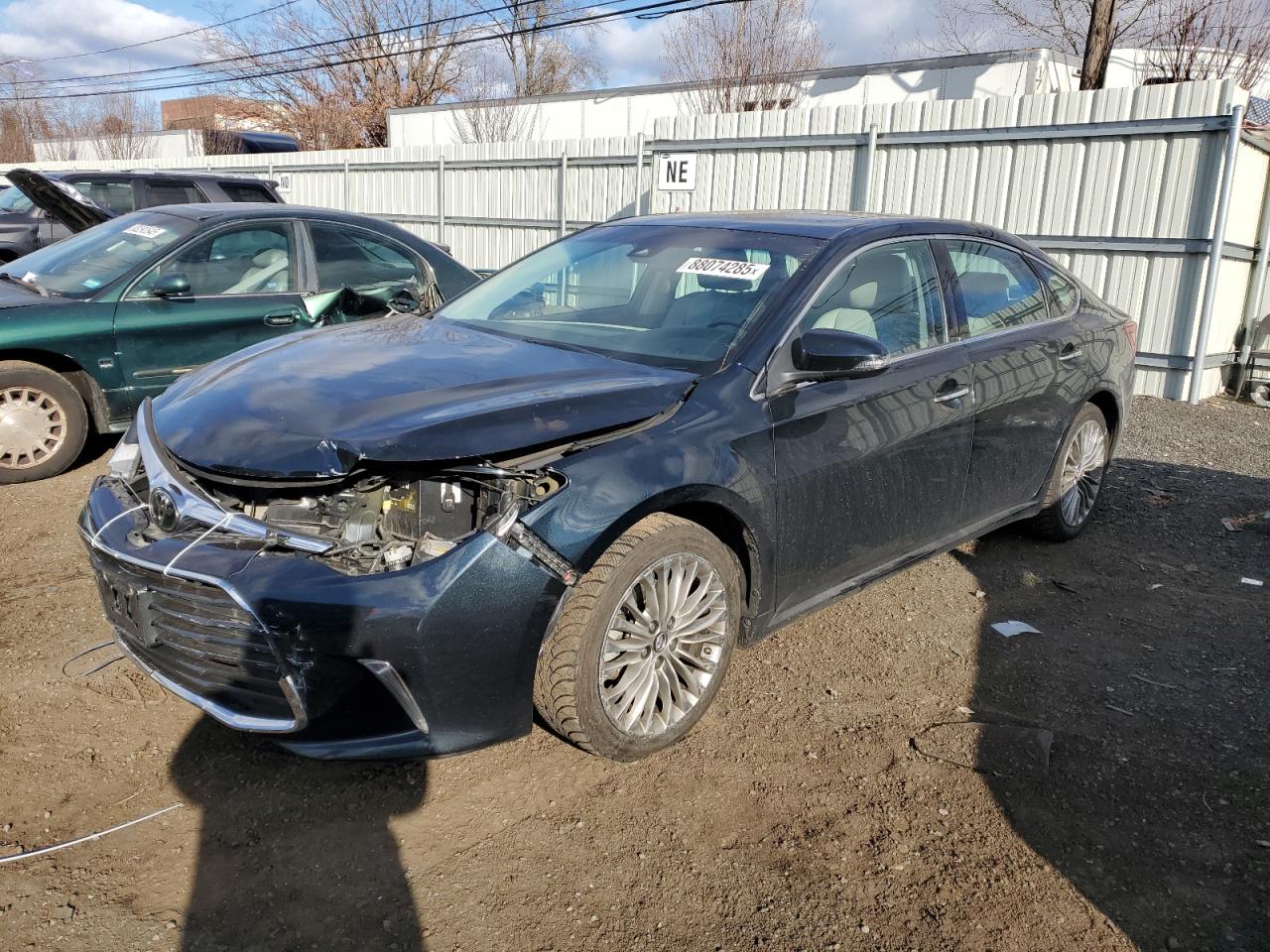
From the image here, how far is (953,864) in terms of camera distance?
2699 mm

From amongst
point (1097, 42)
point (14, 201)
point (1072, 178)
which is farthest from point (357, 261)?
point (1097, 42)

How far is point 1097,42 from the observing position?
1434 centimetres

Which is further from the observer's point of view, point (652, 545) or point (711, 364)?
point (711, 364)

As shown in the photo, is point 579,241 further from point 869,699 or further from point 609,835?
point 609,835

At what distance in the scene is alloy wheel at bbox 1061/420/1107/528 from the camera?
16.6ft

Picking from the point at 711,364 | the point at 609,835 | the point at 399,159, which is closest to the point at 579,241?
the point at 711,364

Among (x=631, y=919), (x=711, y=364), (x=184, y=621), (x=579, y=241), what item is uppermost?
(x=579, y=241)

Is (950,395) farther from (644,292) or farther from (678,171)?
(678,171)

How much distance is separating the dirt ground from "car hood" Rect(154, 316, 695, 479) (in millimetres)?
1011

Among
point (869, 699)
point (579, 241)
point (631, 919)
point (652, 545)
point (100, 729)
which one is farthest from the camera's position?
point (579, 241)

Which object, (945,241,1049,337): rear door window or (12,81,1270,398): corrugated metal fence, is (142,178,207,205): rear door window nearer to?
(12,81,1270,398): corrugated metal fence

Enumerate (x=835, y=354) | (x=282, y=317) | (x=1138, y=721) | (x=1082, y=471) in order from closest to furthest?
1. (x=835, y=354)
2. (x=1138, y=721)
3. (x=1082, y=471)
4. (x=282, y=317)

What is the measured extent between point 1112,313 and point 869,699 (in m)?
2.98

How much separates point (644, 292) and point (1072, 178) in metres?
7.81
